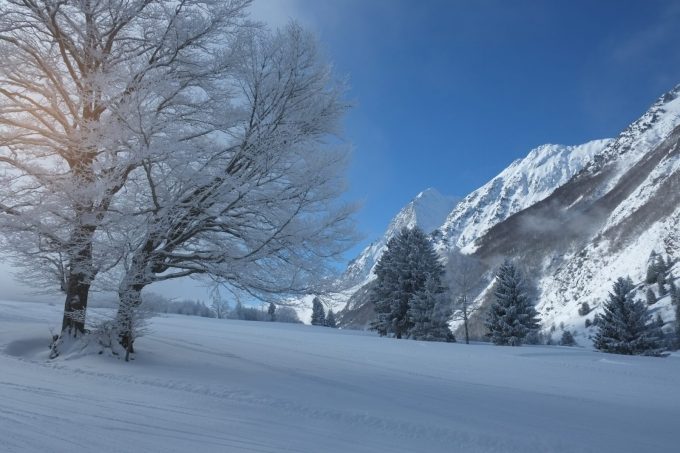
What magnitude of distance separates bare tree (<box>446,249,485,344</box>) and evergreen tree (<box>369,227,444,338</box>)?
110 inches

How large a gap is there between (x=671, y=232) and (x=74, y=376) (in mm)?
130722

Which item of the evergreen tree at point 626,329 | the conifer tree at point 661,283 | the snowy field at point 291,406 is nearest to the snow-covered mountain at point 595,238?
the conifer tree at point 661,283

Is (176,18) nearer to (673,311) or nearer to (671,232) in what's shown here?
(673,311)

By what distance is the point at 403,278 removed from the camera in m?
32.9

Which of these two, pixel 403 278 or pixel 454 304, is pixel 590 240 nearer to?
pixel 454 304

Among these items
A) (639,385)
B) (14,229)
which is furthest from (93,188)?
(639,385)

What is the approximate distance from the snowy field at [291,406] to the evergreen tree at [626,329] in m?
23.1

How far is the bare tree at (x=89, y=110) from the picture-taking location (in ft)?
22.6

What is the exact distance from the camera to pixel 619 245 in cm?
12838

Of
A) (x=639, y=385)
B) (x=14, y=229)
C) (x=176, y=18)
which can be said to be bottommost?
(x=639, y=385)

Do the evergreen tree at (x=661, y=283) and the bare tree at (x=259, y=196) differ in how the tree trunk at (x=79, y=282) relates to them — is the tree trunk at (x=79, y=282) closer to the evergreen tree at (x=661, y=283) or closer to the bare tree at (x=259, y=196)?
the bare tree at (x=259, y=196)

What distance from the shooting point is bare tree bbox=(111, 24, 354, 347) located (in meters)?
7.41

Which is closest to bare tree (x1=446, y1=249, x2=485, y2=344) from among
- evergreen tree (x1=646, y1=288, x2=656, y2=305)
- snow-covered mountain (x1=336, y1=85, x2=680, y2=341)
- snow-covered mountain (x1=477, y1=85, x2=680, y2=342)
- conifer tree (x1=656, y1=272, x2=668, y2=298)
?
snow-covered mountain (x1=336, y1=85, x2=680, y2=341)

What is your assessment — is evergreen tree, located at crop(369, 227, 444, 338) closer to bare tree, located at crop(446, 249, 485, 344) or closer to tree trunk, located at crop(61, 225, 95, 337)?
bare tree, located at crop(446, 249, 485, 344)
